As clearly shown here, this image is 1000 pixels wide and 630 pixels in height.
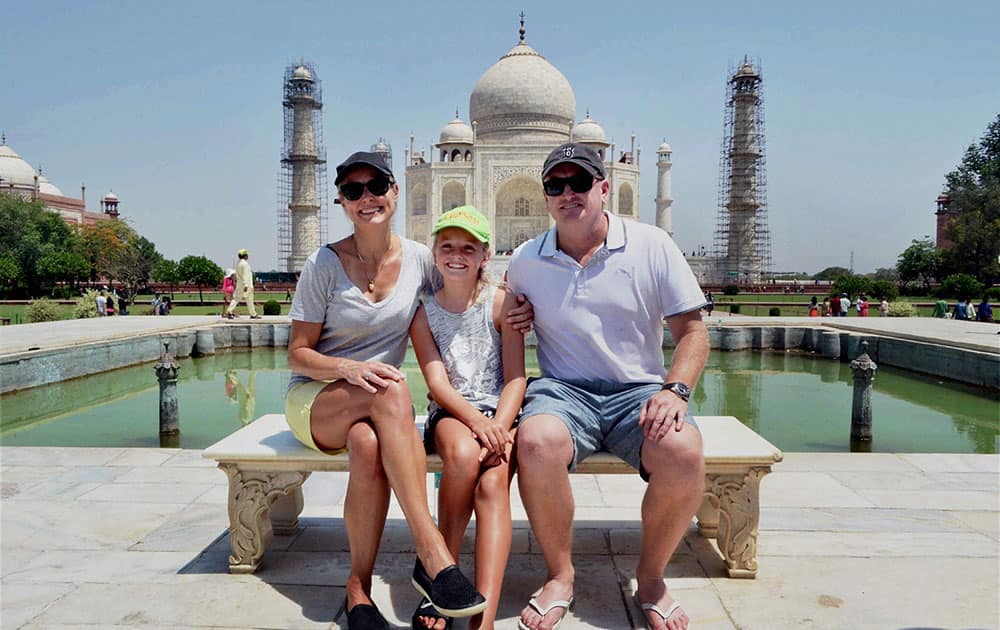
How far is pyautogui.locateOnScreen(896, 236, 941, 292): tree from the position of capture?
90.5 ft

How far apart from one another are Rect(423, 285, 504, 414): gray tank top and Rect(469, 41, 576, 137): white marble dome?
3091 centimetres

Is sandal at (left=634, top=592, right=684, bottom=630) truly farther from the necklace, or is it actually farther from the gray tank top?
the necklace

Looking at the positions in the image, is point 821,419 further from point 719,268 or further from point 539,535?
point 719,268

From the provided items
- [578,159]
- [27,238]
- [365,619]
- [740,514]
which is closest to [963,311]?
[740,514]

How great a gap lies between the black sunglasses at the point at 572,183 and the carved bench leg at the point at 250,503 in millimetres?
1176

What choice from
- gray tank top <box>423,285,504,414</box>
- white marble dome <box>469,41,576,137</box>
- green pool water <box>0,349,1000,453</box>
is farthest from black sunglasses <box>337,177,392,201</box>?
white marble dome <box>469,41,576,137</box>

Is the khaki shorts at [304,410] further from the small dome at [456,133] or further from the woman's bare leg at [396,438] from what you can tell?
the small dome at [456,133]

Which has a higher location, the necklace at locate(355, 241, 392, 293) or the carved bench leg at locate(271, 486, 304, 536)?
the necklace at locate(355, 241, 392, 293)

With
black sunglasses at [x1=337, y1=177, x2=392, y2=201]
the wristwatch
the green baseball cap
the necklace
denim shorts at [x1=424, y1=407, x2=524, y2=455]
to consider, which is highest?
black sunglasses at [x1=337, y1=177, x2=392, y2=201]

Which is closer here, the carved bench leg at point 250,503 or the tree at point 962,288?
the carved bench leg at point 250,503

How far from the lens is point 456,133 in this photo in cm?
3447

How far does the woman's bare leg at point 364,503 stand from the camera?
194 centimetres

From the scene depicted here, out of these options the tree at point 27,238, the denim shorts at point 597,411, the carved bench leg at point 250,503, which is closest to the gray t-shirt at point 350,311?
the carved bench leg at point 250,503

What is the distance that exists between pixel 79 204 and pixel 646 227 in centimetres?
4605
